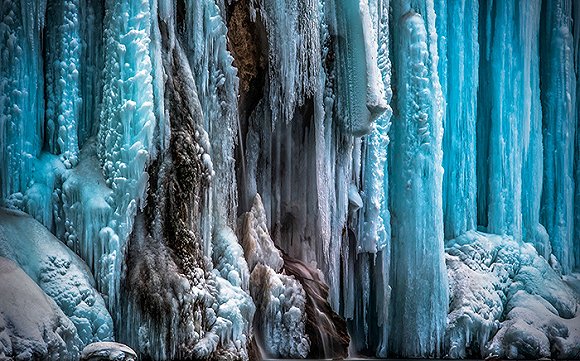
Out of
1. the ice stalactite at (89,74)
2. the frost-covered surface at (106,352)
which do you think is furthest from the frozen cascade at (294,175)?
the frost-covered surface at (106,352)

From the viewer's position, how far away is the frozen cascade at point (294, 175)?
9.78m

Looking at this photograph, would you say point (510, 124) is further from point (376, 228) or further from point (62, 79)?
point (62, 79)

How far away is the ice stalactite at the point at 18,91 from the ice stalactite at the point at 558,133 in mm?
8237

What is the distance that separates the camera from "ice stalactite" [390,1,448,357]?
1395cm

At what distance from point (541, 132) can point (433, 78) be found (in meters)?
2.41

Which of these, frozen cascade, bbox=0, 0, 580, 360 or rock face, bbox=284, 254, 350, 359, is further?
rock face, bbox=284, 254, 350, 359

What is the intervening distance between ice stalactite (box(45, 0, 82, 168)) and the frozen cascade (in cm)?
2

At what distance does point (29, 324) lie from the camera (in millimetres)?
8594

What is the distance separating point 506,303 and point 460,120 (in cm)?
233

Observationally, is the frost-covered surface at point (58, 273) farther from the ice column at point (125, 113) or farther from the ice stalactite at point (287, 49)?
the ice stalactite at point (287, 49)

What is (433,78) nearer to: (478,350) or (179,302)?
(478,350)

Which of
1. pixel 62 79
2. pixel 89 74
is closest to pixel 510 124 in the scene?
pixel 89 74

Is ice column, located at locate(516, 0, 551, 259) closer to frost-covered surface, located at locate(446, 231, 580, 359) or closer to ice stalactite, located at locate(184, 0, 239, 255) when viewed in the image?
frost-covered surface, located at locate(446, 231, 580, 359)

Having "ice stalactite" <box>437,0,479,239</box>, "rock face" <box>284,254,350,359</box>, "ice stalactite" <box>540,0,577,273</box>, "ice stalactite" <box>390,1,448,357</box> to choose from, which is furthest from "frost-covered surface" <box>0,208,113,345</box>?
"ice stalactite" <box>540,0,577,273</box>
